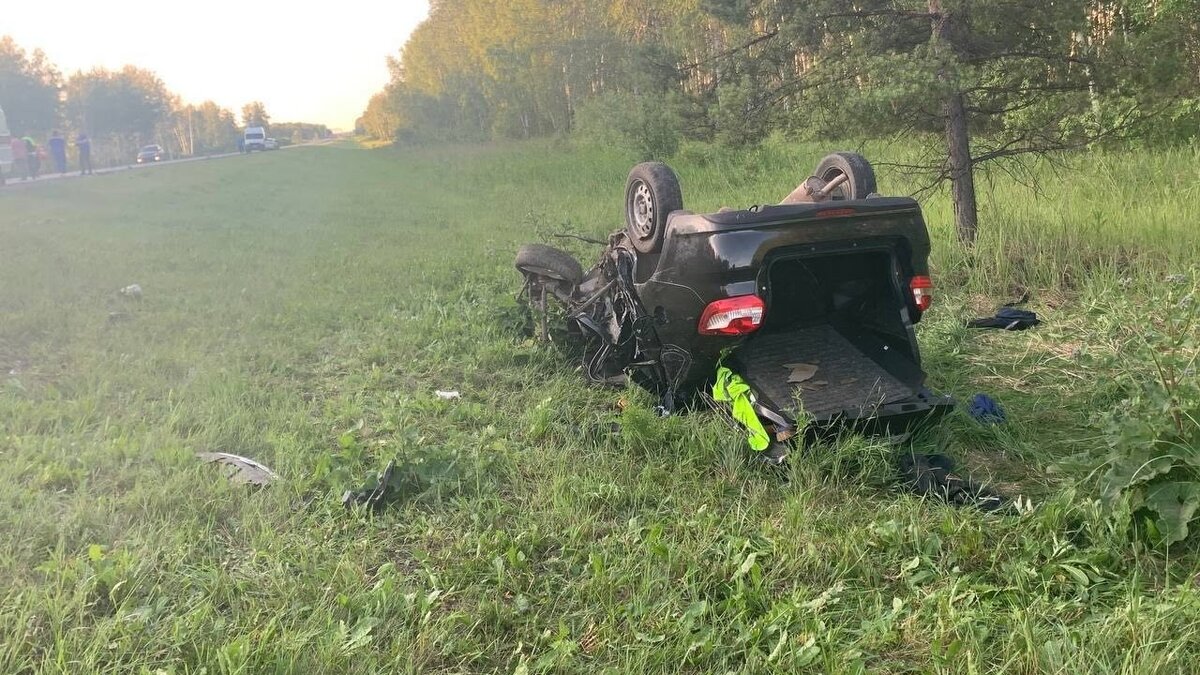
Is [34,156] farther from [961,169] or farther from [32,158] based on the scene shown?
[961,169]

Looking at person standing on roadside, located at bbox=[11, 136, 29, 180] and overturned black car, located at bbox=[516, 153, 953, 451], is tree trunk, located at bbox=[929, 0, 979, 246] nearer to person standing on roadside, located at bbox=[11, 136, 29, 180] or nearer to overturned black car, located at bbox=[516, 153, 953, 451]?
overturned black car, located at bbox=[516, 153, 953, 451]

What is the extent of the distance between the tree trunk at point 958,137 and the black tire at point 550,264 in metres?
3.75

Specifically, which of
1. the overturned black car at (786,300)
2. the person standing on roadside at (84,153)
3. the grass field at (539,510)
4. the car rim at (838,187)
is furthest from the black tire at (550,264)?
the person standing on roadside at (84,153)

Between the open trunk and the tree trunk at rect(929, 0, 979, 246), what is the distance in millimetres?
3711

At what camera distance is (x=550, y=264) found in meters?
5.52

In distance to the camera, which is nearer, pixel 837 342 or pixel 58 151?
pixel 837 342

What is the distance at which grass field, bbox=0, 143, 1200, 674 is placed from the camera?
2207 mm

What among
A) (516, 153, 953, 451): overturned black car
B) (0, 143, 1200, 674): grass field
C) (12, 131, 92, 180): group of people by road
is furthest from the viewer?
(12, 131, 92, 180): group of people by road

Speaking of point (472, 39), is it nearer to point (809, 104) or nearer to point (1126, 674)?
point (809, 104)

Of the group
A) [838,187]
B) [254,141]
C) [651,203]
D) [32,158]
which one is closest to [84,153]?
[32,158]

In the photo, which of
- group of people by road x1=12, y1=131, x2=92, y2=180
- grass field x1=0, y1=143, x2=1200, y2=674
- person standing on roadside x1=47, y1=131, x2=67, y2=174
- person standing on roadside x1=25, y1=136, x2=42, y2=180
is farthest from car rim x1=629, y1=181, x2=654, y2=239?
person standing on roadside x1=47, y1=131, x2=67, y2=174

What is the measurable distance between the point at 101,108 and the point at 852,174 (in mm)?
69808

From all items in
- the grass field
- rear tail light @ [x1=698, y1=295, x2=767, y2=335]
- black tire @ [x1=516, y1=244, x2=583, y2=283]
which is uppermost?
black tire @ [x1=516, y1=244, x2=583, y2=283]

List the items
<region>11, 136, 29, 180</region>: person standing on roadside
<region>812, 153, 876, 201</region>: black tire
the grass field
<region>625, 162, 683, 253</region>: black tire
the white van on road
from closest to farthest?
the grass field → <region>625, 162, 683, 253</region>: black tire → <region>812, 153, 876, 201</region>: black tire → <region>11, 136, 29, 180</region>: person standing on roadside → the white van on road
